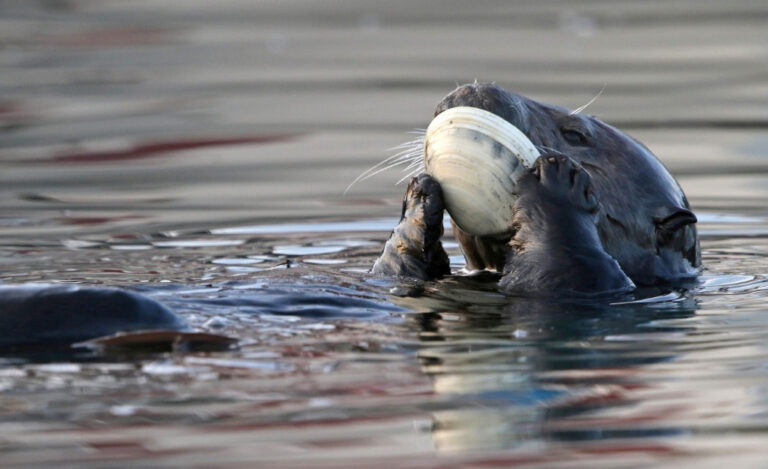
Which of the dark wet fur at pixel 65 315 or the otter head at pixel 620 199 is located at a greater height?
the otter head at pixel 620 199

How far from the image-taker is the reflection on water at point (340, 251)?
3361 mm

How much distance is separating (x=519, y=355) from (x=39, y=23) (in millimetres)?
13875

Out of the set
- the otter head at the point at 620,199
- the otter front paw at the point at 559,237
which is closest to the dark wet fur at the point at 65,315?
the otter front paw at the point at 559,237

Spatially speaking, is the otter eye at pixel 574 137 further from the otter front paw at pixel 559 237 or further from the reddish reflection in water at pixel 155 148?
the reddish reflection in water at pixel 155 148

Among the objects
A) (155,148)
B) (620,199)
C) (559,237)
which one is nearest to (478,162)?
(559,237)

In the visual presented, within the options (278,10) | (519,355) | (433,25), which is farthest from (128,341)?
(278,10)

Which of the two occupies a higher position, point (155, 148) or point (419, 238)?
point (155, 148)

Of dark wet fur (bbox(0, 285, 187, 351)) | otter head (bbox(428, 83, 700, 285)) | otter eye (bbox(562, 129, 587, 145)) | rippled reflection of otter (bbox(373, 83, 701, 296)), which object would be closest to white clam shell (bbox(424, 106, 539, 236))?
rippled reflection of otter (bbox(373, 83, 701, 296))

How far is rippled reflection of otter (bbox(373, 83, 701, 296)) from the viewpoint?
4.88 metres

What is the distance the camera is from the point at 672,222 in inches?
210

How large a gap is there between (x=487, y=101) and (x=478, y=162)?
0.91 feet

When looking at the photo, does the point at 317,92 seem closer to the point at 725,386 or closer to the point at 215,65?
the point at 215,65

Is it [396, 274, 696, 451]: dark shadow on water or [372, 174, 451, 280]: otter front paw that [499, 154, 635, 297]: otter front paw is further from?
[372, 174, 451, 280]: otter front paw

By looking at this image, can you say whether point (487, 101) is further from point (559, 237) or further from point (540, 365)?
point (540, 365)
